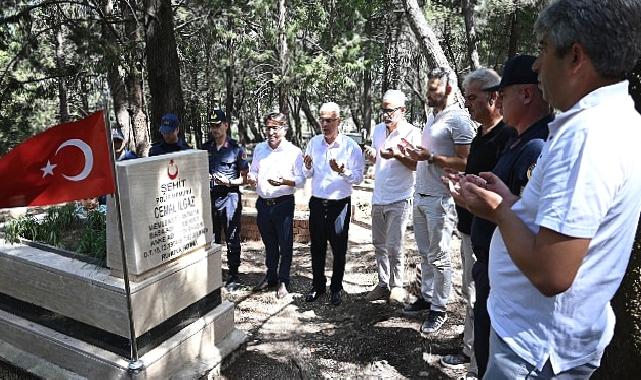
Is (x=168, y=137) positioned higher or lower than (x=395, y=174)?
higher

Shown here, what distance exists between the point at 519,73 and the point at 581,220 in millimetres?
1142

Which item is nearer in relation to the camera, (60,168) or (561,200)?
(561,200)

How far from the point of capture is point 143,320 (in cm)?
298

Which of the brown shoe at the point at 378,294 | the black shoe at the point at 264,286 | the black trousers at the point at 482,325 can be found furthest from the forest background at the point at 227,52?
the black shoe at the point at 264,286

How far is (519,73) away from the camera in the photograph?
82.7 inches

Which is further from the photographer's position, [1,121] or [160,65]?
[1,121]

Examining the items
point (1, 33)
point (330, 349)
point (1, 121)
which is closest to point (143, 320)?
point (330, 349)

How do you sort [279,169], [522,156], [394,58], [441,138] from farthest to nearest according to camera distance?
[394,58]
[279,169]
[441,138]
[522,156]

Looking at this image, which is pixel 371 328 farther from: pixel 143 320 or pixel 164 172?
pixel 164 172

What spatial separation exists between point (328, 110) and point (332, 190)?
0.78 metres

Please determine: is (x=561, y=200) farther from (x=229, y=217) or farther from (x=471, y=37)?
(x=471, y=37)

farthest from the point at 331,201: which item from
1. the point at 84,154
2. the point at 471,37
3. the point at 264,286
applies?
the point at 471,37

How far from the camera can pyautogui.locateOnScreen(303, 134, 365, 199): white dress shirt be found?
4.54 metres

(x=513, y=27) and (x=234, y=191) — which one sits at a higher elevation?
(x=513, y=27)
